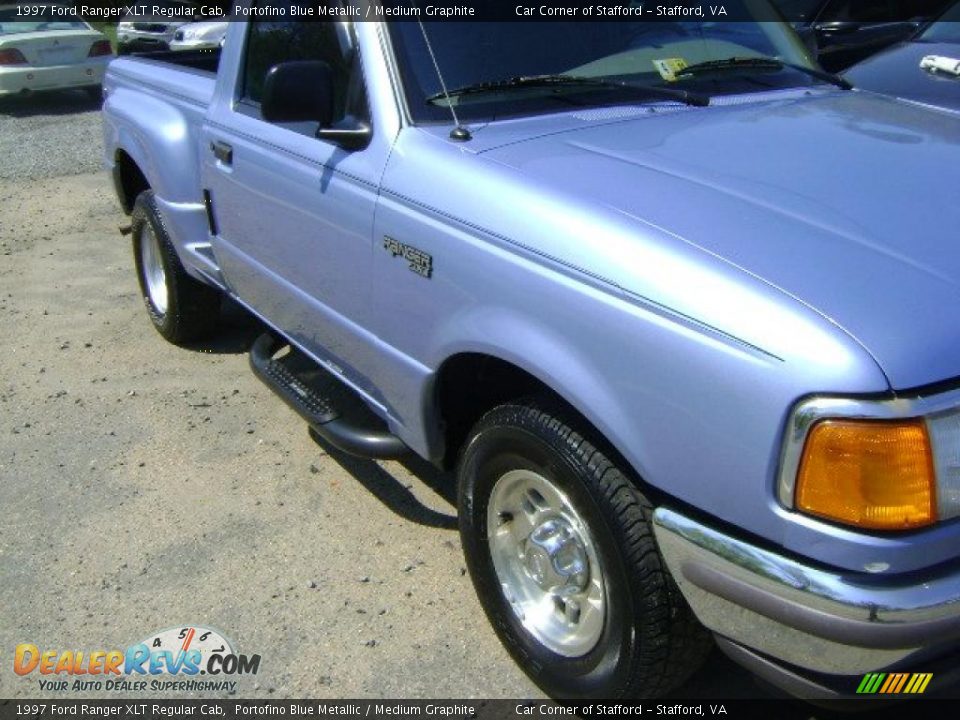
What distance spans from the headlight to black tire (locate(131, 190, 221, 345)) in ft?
12.5

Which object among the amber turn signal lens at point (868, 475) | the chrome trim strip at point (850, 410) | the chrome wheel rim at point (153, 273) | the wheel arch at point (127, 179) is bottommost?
the chrome wheel rim at point (153, 273)

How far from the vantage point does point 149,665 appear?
9.93 ft

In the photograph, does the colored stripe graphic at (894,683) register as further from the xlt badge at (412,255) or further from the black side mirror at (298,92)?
the black side mirror at (298,92)

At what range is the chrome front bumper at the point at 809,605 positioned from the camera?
6.05 feet

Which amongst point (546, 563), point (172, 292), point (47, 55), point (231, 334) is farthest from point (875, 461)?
point (47, 55)

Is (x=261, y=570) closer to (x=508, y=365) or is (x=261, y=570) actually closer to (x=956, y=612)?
(x=508, y=365)

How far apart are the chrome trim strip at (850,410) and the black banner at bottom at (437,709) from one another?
3.52 ft

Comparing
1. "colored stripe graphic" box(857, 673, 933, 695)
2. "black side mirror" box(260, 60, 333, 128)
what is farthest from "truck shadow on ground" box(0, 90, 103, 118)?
"colored stripe graphic" box(857, 673, 933, 695)

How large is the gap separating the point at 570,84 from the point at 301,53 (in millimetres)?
1088

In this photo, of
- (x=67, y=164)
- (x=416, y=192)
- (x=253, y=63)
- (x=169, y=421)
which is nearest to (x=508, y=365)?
(x=416, y=192)

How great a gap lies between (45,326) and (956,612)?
17.7ft

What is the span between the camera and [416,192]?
2.73 m

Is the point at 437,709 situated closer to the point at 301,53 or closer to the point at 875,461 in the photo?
the point at 875,461

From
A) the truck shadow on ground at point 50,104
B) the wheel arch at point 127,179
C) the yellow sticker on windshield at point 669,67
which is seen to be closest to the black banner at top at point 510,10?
the yellow sticker on windshield at point 669,67
